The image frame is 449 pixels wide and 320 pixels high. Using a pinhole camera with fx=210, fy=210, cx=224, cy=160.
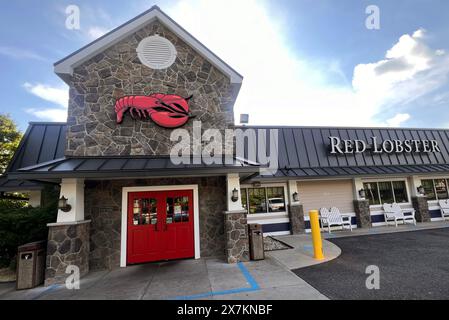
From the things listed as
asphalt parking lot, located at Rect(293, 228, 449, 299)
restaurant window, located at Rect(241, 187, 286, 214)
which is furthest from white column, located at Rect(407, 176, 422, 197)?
restaurant window, located at Rect(241, 187, 286, 214)

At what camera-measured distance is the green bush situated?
20.3ft

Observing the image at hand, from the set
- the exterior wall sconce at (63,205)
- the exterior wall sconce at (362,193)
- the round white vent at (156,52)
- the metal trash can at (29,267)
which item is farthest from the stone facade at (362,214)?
the metal trash can at (29,267)

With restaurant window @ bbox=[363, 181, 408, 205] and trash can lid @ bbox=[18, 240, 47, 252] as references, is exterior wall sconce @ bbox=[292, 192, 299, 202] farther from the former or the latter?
trash can lid @ bbox=[18, 240, 47, 252]

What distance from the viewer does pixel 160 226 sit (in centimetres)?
709

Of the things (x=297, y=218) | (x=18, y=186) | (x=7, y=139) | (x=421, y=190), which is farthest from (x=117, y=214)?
Result: (x=421, y=190)

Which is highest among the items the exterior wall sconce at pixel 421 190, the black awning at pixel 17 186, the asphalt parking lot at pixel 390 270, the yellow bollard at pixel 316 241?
the black awning at pixel 17 186

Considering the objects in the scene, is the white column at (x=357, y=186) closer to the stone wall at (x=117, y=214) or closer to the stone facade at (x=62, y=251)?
the stone wall at (x=117, y=214)

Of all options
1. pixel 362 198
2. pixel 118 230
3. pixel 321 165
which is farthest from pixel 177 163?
pixel 362 198

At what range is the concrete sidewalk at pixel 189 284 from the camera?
4457 millimetres

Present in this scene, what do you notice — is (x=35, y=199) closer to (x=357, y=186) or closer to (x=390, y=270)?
(x=390, y=270)

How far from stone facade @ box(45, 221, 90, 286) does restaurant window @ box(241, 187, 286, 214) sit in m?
7.24

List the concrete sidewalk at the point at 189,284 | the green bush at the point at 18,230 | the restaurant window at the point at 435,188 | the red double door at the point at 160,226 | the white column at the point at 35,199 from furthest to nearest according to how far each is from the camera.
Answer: the restaurant window at the point at 435,188, the white column at the point at 35,199, the red double door at the point at 160,226, the green bush at the point at 18,230, the concrete sidewalk at the point at 189,284

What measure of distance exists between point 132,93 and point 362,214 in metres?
12.9

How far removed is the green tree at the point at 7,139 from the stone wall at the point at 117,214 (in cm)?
A: 1145
